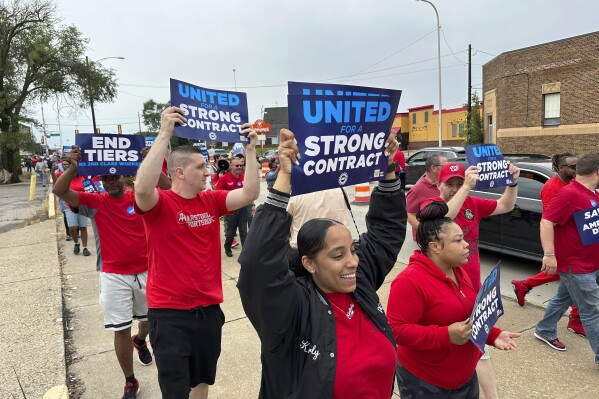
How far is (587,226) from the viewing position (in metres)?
3.74

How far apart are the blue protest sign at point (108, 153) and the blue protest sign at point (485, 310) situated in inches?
134

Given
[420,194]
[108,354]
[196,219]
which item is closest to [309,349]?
[196,219]

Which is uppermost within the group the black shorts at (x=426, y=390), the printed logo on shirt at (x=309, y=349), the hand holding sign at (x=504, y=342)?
the printed logo on shirt at (x=309, y=349)

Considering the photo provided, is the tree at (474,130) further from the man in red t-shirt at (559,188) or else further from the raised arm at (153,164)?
the raised arm at (153,164)

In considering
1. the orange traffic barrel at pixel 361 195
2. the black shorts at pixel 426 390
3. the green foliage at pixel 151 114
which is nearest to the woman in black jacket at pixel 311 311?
the black shorts at pixel 426 390

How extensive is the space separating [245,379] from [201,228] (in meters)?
1.60

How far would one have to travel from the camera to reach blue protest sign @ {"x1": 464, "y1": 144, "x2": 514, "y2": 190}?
409cm

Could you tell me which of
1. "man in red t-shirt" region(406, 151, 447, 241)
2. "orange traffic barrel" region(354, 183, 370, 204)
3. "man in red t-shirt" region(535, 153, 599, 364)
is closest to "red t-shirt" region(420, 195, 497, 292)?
"man in red t-shirt" region(535, 153, 599, 364)

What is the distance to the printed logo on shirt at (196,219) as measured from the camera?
2.94 m

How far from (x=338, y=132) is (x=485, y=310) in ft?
3.91

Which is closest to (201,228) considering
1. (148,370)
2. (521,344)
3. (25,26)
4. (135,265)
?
(135,265)

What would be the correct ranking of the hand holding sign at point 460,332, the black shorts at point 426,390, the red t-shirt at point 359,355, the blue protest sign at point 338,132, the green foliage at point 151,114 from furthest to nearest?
the green foliage at point 151,114 < the black shorts at point 426,390 < the hand holding sign at point 460,332 < the blue protest sign at point 338,132 < the red t-shirt at point 359,355

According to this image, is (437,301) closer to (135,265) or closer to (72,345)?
(135,265)

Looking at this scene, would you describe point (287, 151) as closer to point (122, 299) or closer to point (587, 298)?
point (122, 299)
